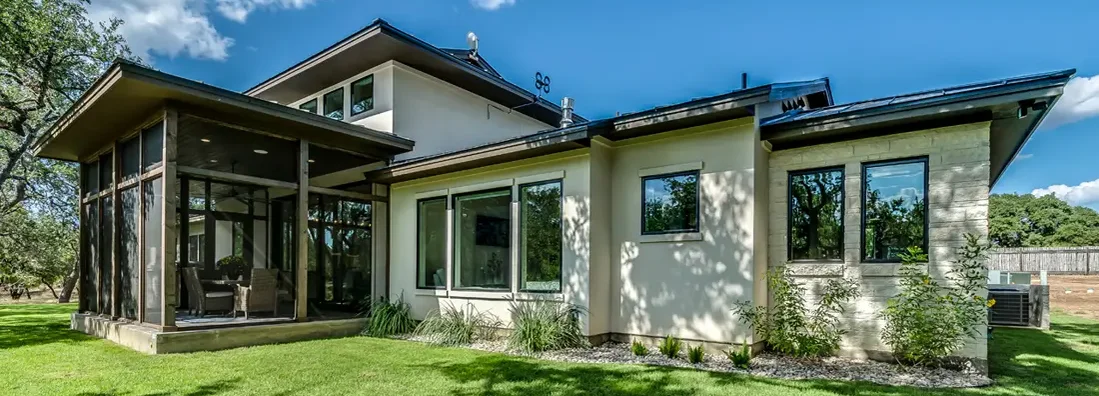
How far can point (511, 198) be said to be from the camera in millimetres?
8531

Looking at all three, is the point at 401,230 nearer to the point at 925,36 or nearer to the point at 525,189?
the point at 525,189

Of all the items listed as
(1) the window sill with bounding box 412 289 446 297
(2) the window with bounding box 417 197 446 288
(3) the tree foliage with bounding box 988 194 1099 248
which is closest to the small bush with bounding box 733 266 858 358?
(1) the window sill with bounding box 412 289 446 297

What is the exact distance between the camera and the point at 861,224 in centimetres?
648

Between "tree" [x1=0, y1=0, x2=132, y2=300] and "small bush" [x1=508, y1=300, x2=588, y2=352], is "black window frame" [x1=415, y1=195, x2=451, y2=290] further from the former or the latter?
"tree" [x1=0, y1=0, x2=132, y2=300]

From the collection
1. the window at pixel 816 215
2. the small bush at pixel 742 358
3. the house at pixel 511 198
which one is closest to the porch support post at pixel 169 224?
the house at pixel 511 198

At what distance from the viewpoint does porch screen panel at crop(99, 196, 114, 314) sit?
8.96 metres

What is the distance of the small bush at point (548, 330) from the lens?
7078 mm

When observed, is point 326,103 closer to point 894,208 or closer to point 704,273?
point 704,273

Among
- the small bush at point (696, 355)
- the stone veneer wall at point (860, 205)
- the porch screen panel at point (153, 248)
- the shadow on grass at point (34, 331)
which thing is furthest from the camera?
the shadow on grass at point (34, 331)

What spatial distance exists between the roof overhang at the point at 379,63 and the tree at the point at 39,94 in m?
5.22

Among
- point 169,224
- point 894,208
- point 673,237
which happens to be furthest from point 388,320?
point 894,208

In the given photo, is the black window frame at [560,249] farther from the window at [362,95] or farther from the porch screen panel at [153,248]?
the porch screen panel at [153,248]

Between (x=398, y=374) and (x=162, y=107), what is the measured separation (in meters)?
4.87

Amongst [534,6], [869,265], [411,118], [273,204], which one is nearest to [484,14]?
[534,6]
